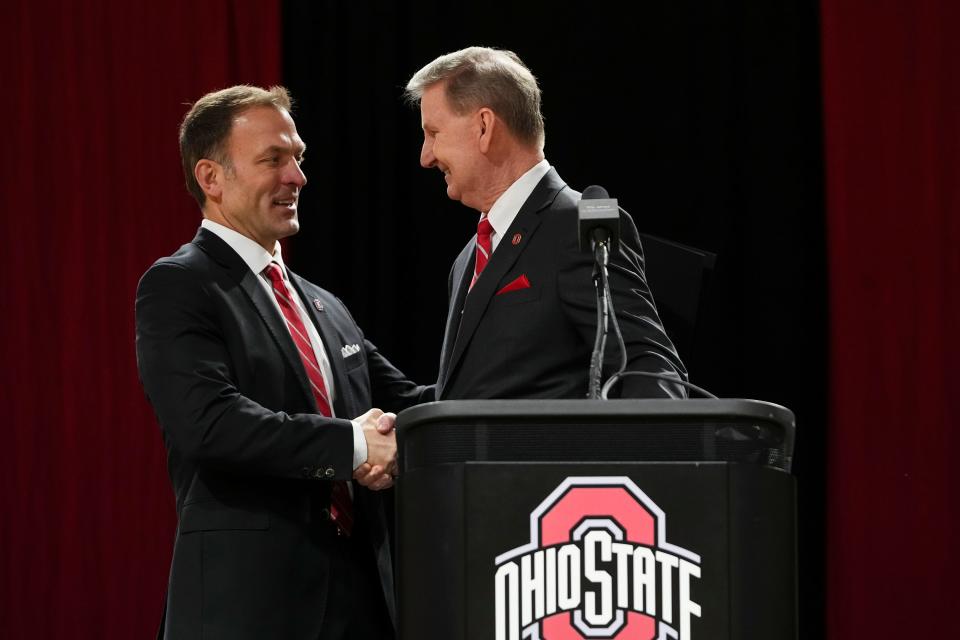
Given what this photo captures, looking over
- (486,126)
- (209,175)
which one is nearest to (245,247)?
(209,175)

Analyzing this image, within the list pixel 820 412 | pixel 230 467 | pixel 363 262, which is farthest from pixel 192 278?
pixel 820 412

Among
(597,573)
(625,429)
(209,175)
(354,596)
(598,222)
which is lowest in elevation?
(354,596)

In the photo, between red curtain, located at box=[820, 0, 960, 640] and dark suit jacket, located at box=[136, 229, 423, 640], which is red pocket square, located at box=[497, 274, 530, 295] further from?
red curtain, located at box=[820, 0, 960, 640]

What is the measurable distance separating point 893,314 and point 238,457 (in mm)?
1982

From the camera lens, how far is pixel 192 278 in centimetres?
204

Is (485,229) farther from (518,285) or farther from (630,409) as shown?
(630,409)

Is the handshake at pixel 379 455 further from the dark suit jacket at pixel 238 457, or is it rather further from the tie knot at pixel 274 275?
the tie knot at pixel 274 275

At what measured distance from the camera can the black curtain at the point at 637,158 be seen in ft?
10.6

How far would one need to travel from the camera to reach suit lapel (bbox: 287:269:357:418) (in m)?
2.17

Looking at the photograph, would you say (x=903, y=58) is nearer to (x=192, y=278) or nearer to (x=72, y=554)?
(x=192, y=278)

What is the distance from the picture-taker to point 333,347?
223 cm

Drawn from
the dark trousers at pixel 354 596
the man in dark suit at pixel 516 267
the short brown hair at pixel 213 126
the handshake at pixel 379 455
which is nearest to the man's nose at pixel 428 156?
the man in dark suit at pixel 516 267

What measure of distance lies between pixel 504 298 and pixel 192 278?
545mm

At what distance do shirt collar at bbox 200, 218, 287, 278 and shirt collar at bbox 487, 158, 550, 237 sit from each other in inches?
17.0
